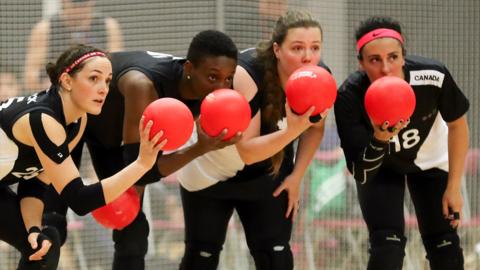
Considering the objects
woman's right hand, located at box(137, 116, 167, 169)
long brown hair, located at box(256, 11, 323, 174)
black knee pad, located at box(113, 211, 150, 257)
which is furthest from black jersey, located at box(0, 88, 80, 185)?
long brown hair, located at box(256, 11, 323, 174)

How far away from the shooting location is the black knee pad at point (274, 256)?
160 inches

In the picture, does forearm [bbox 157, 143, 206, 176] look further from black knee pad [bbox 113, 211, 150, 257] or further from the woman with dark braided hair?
black knee pad [bbox 113, 211, 150, 257]

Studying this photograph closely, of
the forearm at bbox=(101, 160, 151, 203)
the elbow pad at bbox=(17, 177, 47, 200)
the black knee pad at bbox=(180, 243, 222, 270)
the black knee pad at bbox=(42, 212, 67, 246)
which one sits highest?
the forearm at bbox=(101, 160, 151, 203)

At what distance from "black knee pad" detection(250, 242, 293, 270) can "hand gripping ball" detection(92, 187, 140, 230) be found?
0.56m

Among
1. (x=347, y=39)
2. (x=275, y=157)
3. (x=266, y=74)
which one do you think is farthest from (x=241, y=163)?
(x=347, y=39)

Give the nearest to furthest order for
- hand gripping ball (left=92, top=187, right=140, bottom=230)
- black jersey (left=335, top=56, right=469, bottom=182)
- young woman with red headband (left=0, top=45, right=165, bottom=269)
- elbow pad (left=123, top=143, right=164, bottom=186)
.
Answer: young woman with red headband (left=0, top=45, right=165, bottom=269), elbow pad (left=123, top=143, right=164, bottom=186), hand gripping ball (left=92, top=187, right=140, bottom=230), black jersey (left=335, top=56, right=469, bottom=182)

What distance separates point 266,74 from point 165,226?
1.74m

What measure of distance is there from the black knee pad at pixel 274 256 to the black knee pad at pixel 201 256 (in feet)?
0.59

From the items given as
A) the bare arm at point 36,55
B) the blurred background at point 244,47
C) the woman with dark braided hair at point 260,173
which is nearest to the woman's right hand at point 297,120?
the woman with dark braided hair at point 260,173

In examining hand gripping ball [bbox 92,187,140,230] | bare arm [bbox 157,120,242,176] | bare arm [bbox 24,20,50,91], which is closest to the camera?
bare arm [bbox 157,120,242,176]

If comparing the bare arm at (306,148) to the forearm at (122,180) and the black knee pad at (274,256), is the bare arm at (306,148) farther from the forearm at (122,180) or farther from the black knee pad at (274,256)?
the forearm at (122,180)

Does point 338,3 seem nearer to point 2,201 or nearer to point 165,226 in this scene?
point 165,226

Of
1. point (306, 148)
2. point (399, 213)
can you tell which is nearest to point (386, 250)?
point (399, 213)

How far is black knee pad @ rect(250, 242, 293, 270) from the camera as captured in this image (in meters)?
4.06
